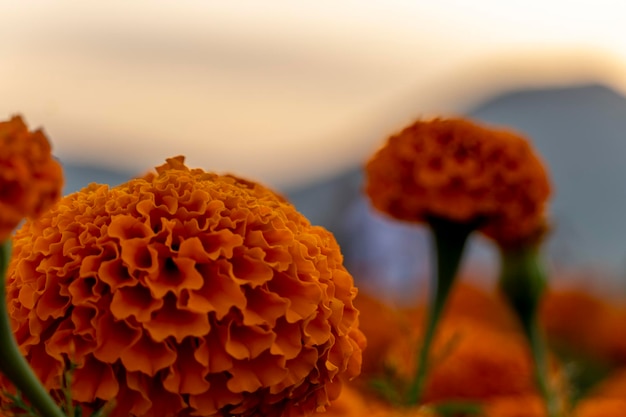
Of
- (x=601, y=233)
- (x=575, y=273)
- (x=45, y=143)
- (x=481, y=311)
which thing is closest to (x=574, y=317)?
(x=481, y=311)

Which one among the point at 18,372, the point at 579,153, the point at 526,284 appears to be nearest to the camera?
the point at 18,372

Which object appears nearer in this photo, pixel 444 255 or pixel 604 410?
pixel 604 410

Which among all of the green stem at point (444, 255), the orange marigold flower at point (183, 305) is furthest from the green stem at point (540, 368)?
the orange marigold flower at point (183, 305)

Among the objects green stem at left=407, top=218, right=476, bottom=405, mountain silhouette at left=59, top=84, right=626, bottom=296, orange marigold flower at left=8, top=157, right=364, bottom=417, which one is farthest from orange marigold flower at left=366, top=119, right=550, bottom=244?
mountain silhouette at left=59, top=84, right=626, bottom=296

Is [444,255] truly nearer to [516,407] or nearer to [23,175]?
[516,407]

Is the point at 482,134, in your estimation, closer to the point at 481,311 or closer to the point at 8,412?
the point at 8,412

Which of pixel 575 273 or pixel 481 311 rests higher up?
pixel 481 311

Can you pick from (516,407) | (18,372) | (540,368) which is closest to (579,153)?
(540,368)
